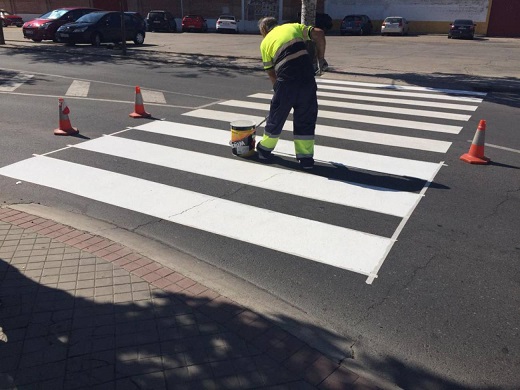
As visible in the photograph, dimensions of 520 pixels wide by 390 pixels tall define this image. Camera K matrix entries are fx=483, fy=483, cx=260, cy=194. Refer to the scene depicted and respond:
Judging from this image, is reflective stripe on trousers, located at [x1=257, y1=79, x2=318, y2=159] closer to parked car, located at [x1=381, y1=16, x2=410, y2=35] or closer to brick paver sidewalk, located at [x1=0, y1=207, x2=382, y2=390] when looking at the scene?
brick paver sidewalk, located at [x1=0, y1=207, x2=382, y2=390]

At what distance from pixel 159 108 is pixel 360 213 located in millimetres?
6774

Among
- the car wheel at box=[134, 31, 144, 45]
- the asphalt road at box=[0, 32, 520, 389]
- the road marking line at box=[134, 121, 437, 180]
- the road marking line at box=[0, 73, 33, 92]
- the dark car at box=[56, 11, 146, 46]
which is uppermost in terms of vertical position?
the dark car at box=[56, 11, 146, 46]

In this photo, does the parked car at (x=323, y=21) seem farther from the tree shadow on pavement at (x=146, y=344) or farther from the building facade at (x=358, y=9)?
the tree shadow on pavement at (x=146, y=344)

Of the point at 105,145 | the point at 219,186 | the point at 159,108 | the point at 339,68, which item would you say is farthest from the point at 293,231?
the point at 339,68

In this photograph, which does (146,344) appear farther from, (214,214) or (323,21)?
(323,21)

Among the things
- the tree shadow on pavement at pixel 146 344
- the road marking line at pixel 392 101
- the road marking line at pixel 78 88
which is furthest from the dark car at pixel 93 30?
the tree shadow on pavement at pixel 146 344

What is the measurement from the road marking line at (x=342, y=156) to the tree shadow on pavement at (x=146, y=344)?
405 cm

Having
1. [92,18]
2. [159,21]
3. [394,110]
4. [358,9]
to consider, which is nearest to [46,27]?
[92,18]

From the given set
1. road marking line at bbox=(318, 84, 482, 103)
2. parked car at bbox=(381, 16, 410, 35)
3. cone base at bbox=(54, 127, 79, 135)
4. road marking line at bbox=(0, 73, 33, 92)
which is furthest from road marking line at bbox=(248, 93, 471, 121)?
parked car at bbox=(381, 16, 410, 35)

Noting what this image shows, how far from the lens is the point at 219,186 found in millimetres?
6480

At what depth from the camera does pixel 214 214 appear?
568 centimetres

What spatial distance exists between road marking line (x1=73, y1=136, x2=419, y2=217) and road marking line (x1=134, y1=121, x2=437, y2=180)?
76 cm

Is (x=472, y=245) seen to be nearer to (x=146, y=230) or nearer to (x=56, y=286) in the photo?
(x=146, y=230)

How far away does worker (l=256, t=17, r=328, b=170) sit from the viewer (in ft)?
22.1
